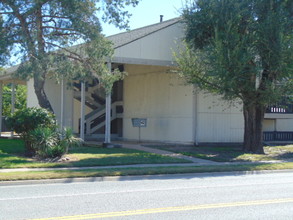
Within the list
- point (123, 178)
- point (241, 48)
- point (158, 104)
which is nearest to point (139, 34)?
point (158, 104)

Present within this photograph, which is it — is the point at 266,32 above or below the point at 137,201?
above

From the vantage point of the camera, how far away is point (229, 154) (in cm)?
2145

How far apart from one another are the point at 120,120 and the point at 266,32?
1524 centimetres

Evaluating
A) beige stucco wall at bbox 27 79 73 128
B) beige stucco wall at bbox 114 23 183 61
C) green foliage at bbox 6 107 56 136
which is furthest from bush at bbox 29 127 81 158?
beige stucco wall at bbox 27 79 73 128

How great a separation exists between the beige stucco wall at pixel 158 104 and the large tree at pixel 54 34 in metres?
6.09

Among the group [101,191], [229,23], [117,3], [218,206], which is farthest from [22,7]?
[218,206]

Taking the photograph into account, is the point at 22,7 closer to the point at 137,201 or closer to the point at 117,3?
the point at 117,3

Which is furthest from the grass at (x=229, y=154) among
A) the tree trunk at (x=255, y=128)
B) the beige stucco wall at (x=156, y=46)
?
the beige stucco wall at (x=156, y=46)

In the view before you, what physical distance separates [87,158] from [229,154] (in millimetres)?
7659

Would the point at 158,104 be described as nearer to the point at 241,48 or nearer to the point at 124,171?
the point at 241,48

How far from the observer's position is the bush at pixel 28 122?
1859 cm

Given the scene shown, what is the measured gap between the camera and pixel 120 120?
31.6m

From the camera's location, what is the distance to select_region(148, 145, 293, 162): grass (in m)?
19.9

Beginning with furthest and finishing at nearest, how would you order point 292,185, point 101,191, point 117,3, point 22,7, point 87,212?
point 117,3
point 22,7
point 292,185
point 101,191
point 87,212
